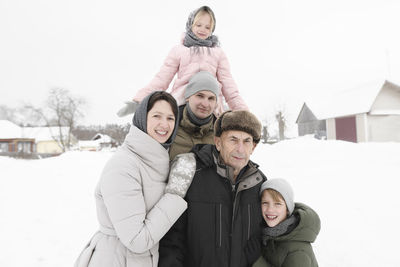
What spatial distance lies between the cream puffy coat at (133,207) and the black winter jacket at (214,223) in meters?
0.17

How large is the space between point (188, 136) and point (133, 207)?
44.3 inches

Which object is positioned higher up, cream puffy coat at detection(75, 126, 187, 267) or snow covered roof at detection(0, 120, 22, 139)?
snow covered roof at detection(0, 120, 22, 139)

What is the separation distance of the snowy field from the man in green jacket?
336cm

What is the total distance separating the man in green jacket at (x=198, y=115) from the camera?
8.99ft

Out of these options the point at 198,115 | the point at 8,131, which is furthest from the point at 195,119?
the point at 8,131

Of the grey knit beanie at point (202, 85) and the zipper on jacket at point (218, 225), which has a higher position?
the grey knit beanie at point (202, 85)

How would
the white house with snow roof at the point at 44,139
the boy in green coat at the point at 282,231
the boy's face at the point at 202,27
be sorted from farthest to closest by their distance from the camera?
the white house with snow roof at the point at 44,139
the boy's face at the point at 202,27
the boy in green coat at the point at 282,231

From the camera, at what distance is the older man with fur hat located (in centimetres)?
203

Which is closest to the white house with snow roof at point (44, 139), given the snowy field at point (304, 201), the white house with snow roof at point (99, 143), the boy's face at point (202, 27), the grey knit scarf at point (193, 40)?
the white house with snow roof at point (99, 143)

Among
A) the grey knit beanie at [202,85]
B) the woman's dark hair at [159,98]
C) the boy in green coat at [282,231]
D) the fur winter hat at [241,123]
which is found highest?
the grey knit beanie at [202,85]

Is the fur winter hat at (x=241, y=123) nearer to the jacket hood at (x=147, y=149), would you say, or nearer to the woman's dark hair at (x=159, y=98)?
the woman's dark hair at (x=159, y=98)

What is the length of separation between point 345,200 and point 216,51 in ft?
17.8

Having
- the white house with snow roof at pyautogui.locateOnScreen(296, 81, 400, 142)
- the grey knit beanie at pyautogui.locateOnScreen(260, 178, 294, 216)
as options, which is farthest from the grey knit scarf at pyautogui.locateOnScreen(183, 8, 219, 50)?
the white house with snow roof at pyautogui.locateOnScreen(296, 81, 400, 142)

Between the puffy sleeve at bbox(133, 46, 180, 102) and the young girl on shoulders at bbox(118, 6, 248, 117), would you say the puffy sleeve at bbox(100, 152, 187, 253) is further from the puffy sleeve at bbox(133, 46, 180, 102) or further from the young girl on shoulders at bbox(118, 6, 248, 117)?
the puffy sleeve at bbox(133, 46, 180, 102)
